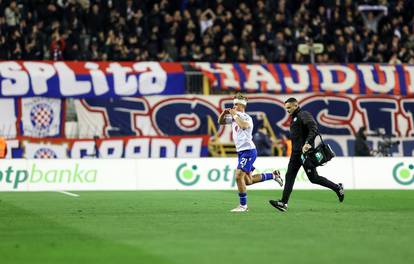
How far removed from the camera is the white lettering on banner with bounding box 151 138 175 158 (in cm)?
3528

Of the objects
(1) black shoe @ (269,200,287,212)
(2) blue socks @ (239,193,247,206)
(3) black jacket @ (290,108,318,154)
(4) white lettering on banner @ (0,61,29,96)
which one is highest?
(4) white lettering on banner @ (0,61,29,96)

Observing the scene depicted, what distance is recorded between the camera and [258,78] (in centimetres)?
3609

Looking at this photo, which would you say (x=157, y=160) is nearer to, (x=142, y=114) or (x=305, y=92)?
(x=142, y=114)

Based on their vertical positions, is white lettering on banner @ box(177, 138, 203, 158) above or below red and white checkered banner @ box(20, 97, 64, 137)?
below

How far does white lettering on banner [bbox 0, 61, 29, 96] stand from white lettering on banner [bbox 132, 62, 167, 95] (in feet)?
13.4

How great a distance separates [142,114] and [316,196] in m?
12.1

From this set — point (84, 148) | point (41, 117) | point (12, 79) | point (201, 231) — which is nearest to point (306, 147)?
point (201, 231)

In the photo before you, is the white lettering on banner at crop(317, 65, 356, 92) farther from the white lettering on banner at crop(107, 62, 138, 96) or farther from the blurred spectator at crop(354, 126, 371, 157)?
the white lettering on banner at crop(107, 62, 138, 96)

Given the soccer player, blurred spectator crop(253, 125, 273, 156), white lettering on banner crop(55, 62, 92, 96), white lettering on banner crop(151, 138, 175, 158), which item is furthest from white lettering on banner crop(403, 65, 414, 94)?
the soccer player

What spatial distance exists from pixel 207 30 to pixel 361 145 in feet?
23.4

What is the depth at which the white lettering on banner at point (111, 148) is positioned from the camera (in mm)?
34875

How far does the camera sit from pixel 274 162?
100 ft

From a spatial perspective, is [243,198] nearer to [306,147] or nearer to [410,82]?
[306,147]

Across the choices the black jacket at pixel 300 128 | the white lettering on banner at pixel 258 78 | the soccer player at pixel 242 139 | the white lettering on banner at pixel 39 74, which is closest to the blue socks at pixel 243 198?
the soccer player at pixel 242 139
